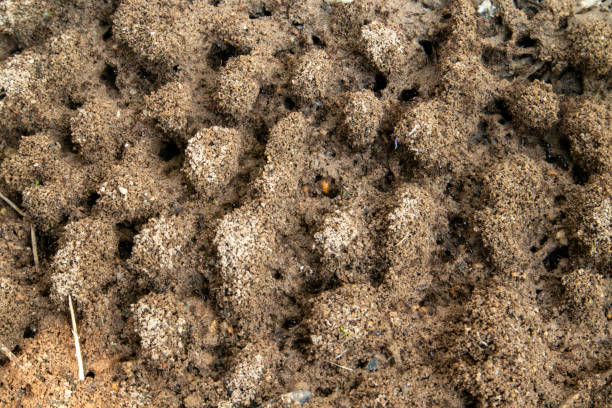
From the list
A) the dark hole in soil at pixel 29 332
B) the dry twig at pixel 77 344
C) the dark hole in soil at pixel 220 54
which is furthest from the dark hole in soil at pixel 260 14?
the dark hole in soil at pixel 29 332

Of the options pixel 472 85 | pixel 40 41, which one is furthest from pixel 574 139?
pixel 40 41

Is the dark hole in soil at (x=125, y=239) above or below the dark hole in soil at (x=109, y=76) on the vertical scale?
below

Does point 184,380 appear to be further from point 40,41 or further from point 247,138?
point 40,41

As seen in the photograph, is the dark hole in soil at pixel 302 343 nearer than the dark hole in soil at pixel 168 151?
Yes

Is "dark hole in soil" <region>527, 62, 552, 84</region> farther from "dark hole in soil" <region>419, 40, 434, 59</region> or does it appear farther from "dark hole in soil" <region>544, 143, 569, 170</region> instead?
"dark hole in soil" <region>419, 40, 434, 59</region>

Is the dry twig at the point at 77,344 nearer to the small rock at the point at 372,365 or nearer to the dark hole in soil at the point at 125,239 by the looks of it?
the dark hole in soil at the point at 125,239
